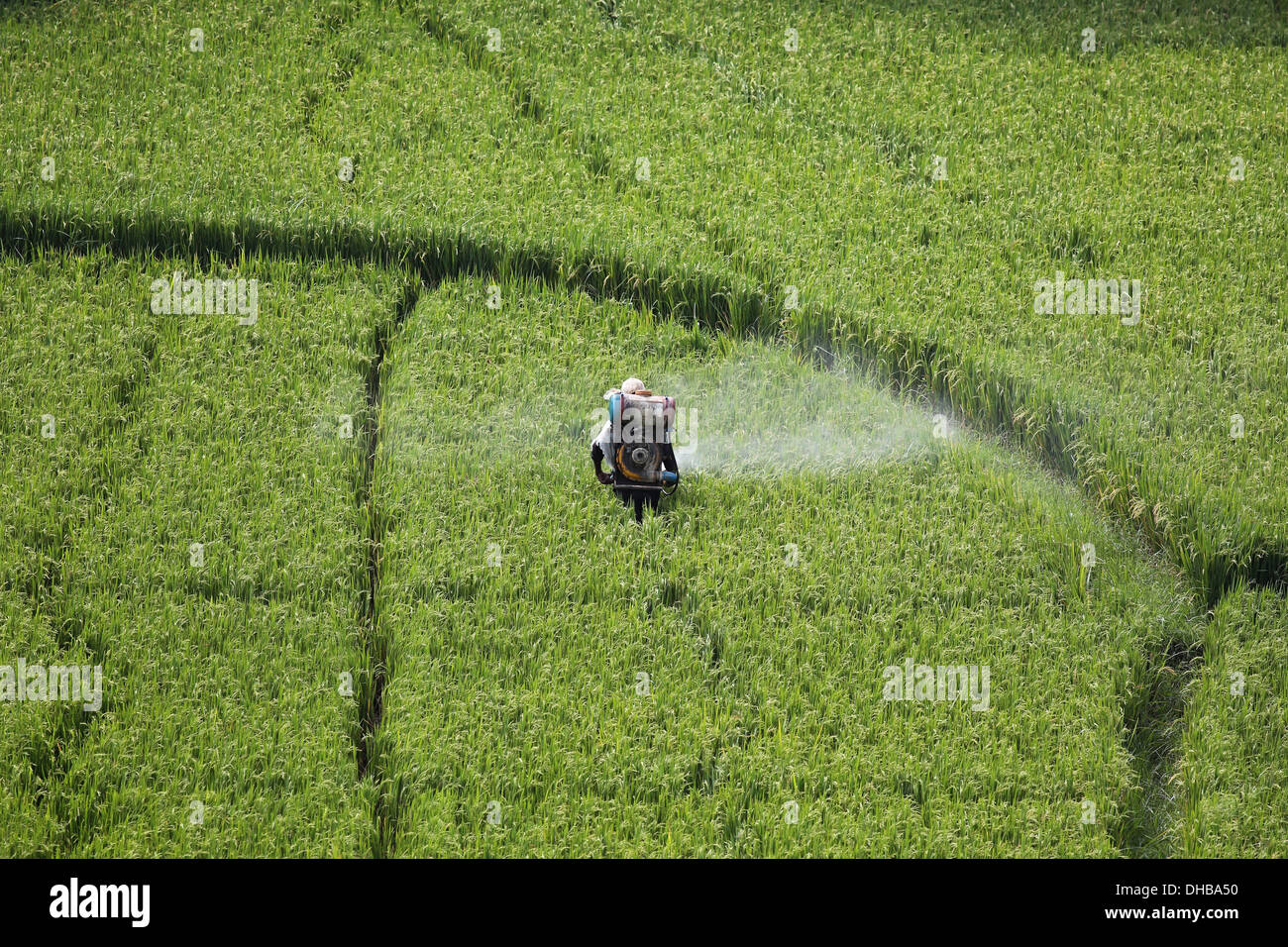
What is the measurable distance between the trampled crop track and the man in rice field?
3.81 feet

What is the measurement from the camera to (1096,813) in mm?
6809

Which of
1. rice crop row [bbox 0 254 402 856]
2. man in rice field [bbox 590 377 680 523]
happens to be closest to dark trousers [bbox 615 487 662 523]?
man in rice field [bbox 590 377 680 523]

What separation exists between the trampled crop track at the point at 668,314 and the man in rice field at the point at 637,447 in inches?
45.7

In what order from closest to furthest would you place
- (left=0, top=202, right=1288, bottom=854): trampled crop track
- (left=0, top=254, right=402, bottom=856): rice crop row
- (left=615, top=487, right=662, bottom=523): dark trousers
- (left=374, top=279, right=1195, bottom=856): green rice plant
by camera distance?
(left=0, top=254, right=402, bottom=856): rice crop row, (left=374, top=279, right=1195, bottom=856): green rice plant, (left=0, top=202, right=1288, bottom=854): trampled crop track, (left=615, top=487, right=662, bottom=523): dark trousers

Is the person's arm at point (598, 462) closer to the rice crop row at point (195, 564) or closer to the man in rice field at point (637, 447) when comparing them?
the man in rice field at point (637, 447)

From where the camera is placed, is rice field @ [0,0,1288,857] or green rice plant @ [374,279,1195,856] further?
rice field @ [0,0,1288,857]

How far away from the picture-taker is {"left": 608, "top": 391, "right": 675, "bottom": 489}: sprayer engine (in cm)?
757

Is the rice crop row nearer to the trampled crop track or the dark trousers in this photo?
Answer: the trampled crop track

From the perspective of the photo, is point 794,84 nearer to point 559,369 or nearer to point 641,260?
point 641,260

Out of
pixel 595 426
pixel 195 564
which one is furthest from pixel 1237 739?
pixel 195 564

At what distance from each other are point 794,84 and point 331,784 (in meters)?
8.16

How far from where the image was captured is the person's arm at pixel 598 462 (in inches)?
309

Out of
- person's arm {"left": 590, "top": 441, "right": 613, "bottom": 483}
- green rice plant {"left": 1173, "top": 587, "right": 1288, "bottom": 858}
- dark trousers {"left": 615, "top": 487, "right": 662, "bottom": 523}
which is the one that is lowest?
green rice plant {"left": 1173, "top": 587, "right": 1288, "bottom": 858}

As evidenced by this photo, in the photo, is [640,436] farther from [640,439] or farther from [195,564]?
[195,564]
